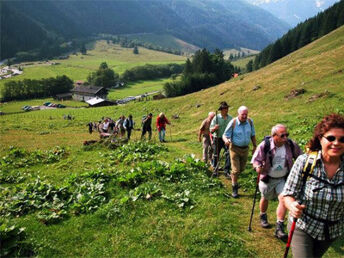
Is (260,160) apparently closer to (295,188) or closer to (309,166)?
(295,188)

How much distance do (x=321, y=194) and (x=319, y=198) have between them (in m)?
0.08

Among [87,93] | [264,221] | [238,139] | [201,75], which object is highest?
[201,75]

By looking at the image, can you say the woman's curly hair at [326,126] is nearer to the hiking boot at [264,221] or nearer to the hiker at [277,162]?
the hiker at [277,162]

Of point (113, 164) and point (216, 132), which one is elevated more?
point (216, 132)

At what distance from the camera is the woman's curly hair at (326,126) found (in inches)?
161

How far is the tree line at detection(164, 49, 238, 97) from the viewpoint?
267 ft

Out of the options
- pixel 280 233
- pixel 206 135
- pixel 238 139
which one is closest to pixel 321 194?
pixel 280 233

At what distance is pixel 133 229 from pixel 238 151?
4.74 metres

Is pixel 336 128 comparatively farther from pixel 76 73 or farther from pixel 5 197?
pixel 76 73

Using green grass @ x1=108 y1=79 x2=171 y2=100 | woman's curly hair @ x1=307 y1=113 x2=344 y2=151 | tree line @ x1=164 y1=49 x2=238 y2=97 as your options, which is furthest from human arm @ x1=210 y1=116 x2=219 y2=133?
green grass @ x1=108 y1=79 x2=171 y2=100

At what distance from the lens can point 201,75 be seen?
283 ft

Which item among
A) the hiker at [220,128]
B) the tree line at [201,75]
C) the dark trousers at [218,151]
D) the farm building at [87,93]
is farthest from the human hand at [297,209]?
the farm building at [87,93]

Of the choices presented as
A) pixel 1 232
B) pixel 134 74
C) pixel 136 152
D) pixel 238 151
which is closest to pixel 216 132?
pixel 238 151

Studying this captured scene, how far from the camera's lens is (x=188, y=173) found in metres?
10.7
